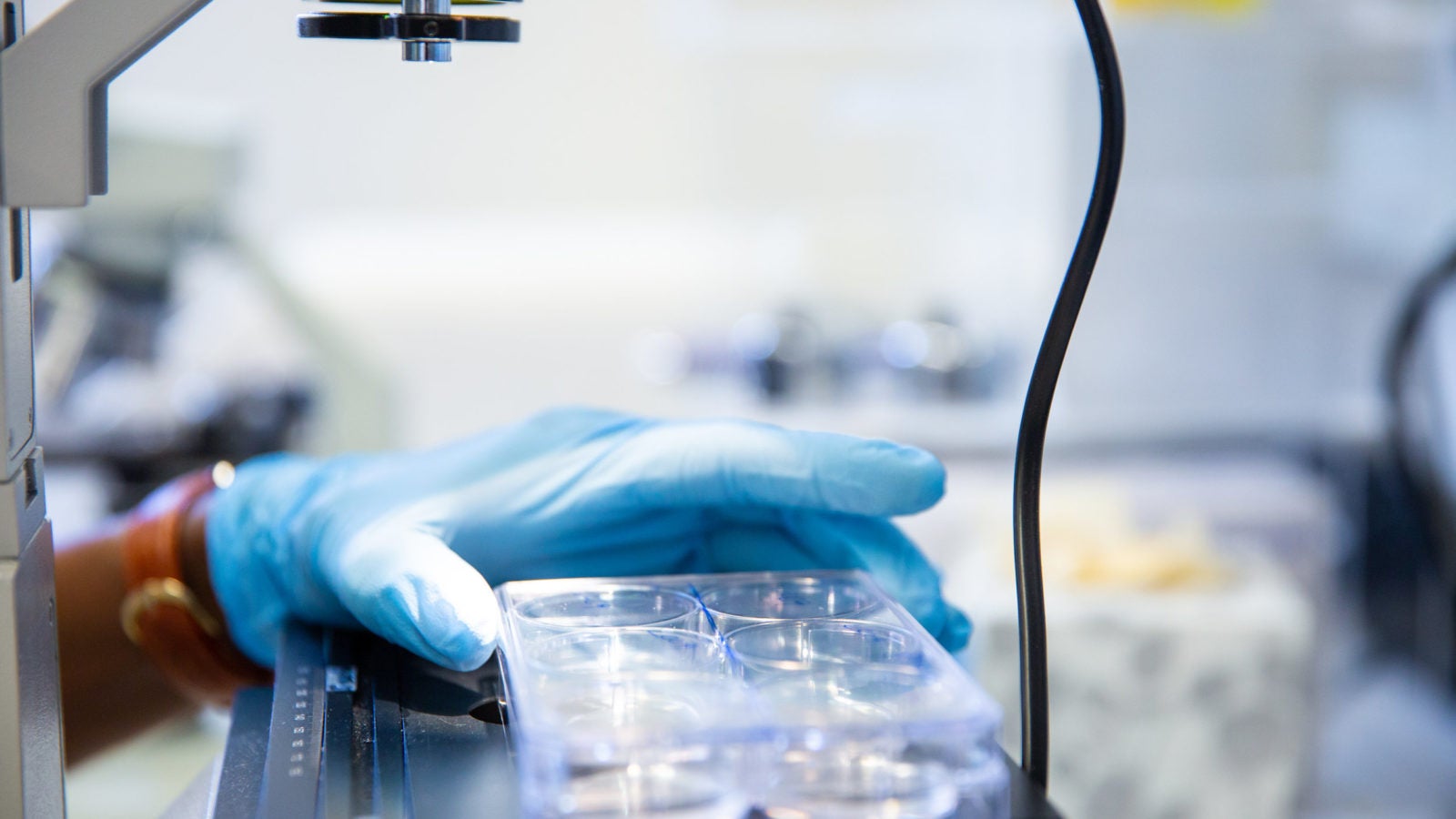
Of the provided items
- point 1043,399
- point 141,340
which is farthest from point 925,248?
point 1043,399

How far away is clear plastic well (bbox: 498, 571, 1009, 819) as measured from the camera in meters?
0.42

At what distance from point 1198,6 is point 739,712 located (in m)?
2.27

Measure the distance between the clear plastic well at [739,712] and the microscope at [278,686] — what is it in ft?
0.12

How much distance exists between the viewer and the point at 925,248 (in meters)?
2.50

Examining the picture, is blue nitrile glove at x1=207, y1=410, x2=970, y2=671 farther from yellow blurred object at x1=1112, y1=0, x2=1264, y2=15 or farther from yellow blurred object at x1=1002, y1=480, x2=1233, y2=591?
yellow blurred object at x1=1112, y1=0, x2=1264, y2=15

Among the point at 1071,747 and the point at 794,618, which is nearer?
the point at 794,618

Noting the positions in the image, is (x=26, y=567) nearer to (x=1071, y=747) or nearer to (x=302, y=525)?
(x=302, y=525)

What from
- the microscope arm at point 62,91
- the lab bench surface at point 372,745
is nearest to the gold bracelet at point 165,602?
the lab bench surface at point 372,745

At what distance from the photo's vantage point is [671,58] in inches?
98.3

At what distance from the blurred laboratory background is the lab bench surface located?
1543mm

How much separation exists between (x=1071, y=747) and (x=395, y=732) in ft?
3.99

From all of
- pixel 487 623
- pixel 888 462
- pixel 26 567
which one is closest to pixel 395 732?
pixel 487 623

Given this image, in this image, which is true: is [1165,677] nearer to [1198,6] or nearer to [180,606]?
[180,606]

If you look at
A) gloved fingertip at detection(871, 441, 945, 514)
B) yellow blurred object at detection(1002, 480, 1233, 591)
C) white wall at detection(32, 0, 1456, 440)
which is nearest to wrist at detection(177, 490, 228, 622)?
gloved fingertip at detection(871, 441, 945, 514)
